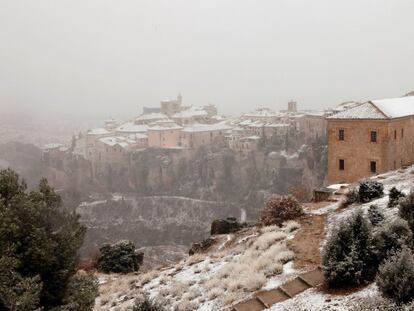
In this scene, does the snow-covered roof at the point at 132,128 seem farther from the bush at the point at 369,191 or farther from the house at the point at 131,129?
the bush at the point at 369,191

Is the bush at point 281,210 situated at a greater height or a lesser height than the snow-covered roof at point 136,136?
lesser

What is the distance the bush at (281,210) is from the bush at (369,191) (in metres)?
2.44

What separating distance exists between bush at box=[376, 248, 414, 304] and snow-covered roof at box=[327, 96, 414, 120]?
2401 centimetres

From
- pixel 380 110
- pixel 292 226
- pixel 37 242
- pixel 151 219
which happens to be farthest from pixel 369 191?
pixel 151 219

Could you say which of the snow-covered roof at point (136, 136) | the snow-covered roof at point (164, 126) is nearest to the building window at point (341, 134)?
the snow-covered roof at point (164, 126)

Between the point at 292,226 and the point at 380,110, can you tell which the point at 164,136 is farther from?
the point at 292,226

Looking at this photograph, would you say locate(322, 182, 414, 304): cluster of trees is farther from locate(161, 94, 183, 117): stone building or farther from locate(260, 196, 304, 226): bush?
locate(161, 94, 183, 117): stone building

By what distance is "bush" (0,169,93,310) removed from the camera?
823cm

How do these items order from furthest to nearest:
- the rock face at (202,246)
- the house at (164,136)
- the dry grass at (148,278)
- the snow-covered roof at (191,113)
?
1. the snow-covered roof at (191,113)
2. the house at (164,136)
3. the rock face at (202,246)
4. the dry grass at (148,278)

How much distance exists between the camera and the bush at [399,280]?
657 centimetres

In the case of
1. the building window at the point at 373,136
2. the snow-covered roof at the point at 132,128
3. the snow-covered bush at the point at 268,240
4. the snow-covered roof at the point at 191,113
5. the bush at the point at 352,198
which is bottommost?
the snow-covered bush at the point at 268,240

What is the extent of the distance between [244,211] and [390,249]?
74.1 meters

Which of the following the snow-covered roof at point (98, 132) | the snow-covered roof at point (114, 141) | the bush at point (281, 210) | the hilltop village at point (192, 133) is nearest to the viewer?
the bush at point (281, 210)

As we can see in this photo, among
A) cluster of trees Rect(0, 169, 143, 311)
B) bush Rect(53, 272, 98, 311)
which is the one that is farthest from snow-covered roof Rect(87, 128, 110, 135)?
bush Rect(53, 272, 98, 311)
